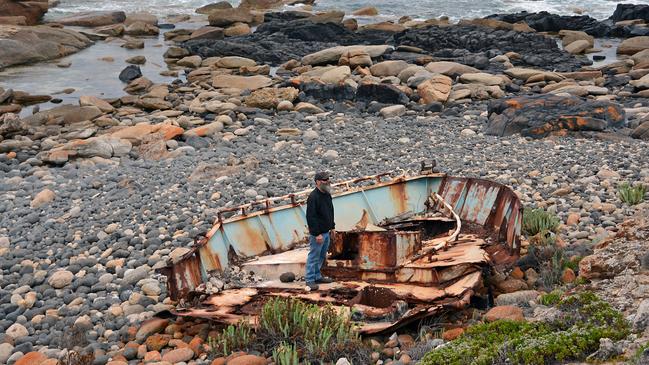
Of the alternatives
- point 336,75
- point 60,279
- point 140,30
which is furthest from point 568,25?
point 60,279

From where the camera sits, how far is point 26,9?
37688 millimetres

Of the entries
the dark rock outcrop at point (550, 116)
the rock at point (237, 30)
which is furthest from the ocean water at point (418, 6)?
the dark rock outcrop at point (550, 116)

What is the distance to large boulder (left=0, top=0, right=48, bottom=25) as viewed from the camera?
36594mm

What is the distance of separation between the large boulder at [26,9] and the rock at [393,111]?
81.5 ft

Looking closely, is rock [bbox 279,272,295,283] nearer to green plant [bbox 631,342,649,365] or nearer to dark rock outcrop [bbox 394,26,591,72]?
green plant [bbox 631,342,649,365]

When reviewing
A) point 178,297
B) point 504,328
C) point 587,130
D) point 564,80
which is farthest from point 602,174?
point 564,80

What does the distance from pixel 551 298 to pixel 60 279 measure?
583 cm

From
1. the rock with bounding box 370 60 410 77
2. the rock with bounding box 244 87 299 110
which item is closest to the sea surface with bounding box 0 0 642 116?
the rock with bounding box 244 87 299 110

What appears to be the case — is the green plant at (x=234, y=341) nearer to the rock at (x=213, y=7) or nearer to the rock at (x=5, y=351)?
the rock at (x=5, y=351)

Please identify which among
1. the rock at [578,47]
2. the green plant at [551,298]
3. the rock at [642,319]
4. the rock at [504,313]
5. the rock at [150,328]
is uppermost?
the rock at [642,319]

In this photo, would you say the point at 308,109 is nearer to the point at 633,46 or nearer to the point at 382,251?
the point at 382,251

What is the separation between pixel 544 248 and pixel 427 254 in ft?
5.47

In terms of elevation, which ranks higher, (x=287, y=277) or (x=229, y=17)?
(x=229, y=17)

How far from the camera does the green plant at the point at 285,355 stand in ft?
20.4
